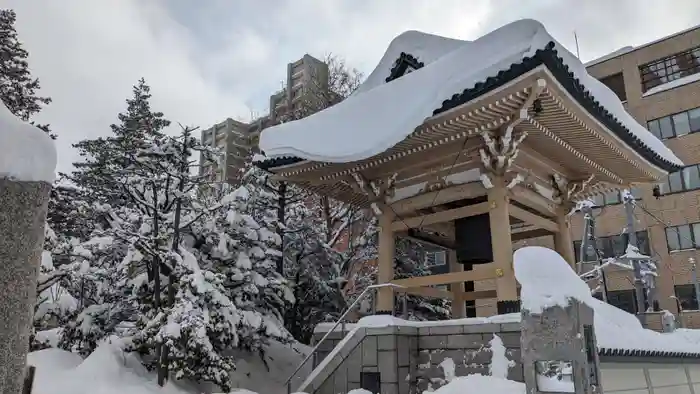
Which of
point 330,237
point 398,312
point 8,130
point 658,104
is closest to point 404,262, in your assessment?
point 398,312

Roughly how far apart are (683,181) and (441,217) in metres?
19.3

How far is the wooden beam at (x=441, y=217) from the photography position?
8.26m

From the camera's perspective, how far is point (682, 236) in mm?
22234

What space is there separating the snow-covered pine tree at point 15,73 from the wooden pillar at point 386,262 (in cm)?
1396

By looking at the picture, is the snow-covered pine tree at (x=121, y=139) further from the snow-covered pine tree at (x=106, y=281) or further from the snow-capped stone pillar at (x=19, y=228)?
the snow-capped stone pillar at (x=19, y=228)

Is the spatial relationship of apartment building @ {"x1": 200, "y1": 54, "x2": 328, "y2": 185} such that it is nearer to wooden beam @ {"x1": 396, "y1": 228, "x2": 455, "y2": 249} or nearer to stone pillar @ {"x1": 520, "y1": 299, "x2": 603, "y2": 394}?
wooden beam @ {"x1": 396, "y1": 228, "x2": 455, "y2": 249}

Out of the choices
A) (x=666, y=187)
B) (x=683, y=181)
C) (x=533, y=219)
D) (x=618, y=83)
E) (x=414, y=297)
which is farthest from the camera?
(x=618, y=83)

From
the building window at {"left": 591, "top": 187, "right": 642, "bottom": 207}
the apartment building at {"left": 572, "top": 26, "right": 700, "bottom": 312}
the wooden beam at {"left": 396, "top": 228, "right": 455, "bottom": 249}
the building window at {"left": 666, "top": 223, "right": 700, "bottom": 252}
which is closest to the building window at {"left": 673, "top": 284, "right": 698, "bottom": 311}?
the apartment building at {"left": 572, "top": 26, "right": 700, "bottom": 312}

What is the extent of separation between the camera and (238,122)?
32844 millimetres

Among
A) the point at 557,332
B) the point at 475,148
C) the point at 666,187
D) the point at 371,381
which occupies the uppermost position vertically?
the point at 666,187

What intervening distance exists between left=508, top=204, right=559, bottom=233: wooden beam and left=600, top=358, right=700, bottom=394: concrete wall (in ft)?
9.46

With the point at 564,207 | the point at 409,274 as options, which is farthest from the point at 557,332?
the point at 409,274

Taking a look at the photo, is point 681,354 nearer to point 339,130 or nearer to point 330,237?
point 339,130

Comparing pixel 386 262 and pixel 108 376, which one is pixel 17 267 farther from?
pixel 386 262
